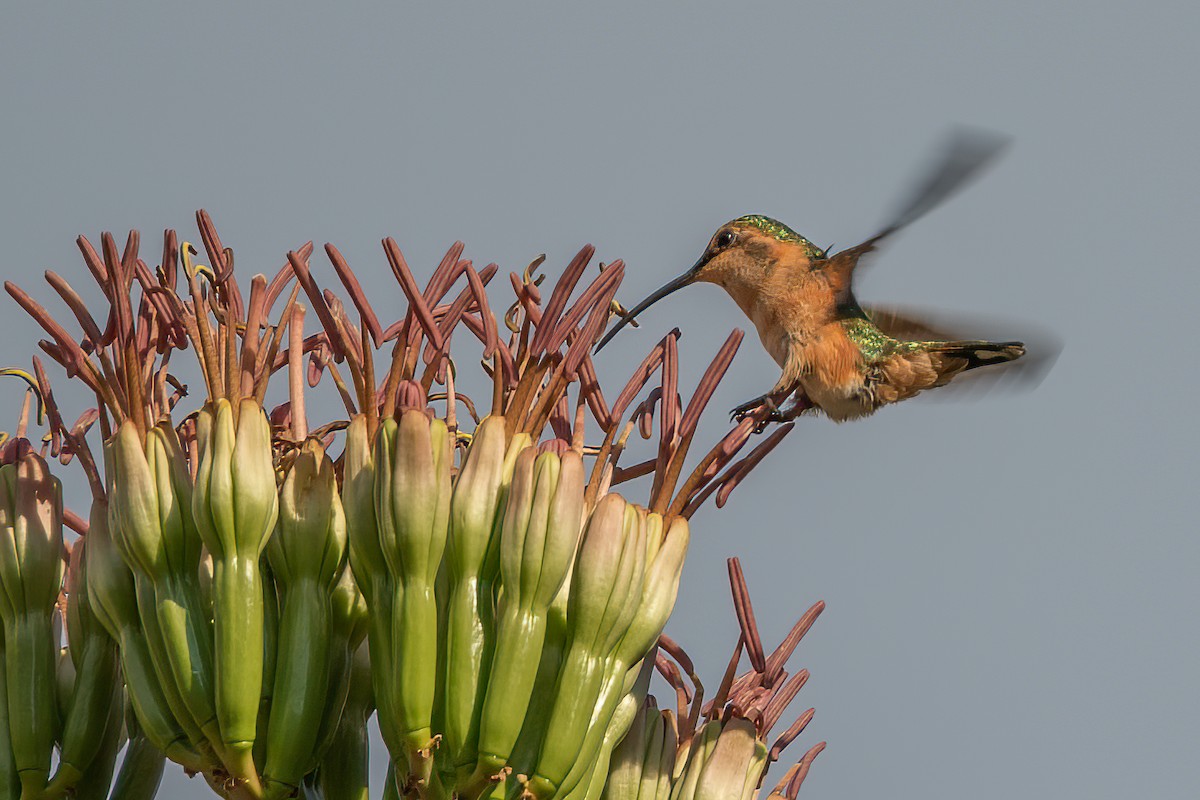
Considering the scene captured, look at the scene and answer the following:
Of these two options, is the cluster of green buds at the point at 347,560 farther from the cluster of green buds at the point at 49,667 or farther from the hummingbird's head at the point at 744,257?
the hummingbird's head at the point at 744,257

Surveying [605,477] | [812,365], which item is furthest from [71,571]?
[812,365]

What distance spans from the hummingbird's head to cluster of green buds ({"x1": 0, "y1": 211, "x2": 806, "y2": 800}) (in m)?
1.71

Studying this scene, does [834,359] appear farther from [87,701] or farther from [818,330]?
[87,701]

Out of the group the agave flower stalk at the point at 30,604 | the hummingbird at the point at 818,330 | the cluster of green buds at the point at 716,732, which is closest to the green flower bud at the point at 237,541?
the agave flower stalk at the point at 30,604

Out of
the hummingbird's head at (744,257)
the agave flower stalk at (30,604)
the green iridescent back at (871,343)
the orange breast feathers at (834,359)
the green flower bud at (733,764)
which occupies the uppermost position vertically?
the hummingbird's head at (744,257)

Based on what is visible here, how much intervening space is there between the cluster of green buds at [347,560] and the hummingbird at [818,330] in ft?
4.73

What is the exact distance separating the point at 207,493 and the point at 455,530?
23.6 inches

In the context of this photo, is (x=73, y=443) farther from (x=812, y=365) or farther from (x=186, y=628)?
(x=812, y=365)

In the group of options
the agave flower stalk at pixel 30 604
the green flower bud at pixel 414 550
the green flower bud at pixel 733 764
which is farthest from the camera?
the green flower bud at pixel 733 764

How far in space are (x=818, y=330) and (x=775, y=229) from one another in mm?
515

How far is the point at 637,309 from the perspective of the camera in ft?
18.3

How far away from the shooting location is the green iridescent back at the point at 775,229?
19.1 feet

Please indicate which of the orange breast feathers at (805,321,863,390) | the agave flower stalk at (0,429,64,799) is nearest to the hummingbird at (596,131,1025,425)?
the orange breast feathers at (805,321,863,390)

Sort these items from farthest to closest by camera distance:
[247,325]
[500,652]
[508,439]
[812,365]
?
[812,365], [247,325], [508,439], [500,652]
